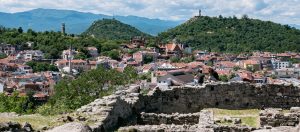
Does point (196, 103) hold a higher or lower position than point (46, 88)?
higher

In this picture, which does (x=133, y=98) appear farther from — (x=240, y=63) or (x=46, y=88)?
(x=240, y=63)

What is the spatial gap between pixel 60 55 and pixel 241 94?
17414 cm

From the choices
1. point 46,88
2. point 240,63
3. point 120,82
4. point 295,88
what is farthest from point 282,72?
point 295,88

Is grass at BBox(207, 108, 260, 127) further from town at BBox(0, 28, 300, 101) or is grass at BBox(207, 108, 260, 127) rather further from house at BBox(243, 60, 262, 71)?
house at BBox(243, 60, 262, 71)

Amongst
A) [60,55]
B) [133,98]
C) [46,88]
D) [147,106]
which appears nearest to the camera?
[133,98]

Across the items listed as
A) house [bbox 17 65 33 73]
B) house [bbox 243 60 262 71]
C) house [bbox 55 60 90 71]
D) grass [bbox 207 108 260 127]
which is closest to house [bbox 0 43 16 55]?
house [bbox 55 60 90 71]

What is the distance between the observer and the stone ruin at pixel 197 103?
49.4 ft

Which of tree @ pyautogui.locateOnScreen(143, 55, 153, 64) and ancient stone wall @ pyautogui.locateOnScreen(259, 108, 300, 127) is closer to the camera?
ancient stone wall @ pyautogui.locateOnScreen(259, 108, 300, 127)

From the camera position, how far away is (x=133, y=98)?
1712cm

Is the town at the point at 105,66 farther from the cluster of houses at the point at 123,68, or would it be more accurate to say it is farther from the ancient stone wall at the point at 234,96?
the ancient stone wall at the point at 234,96

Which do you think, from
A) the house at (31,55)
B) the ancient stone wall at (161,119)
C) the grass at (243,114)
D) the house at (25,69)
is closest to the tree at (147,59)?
the house at (31,55)

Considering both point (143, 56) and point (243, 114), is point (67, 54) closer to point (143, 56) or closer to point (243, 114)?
point (143, 56)

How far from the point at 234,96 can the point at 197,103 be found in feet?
4.88

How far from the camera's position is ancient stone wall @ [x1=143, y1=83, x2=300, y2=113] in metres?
19.6
